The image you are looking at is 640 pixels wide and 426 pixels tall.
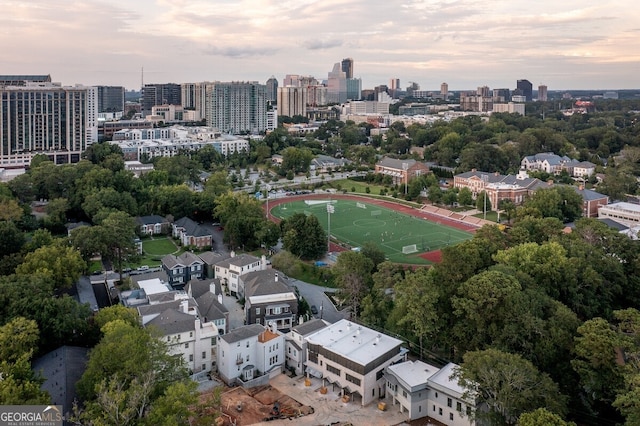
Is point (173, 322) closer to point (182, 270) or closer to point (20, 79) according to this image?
point (182, 270)

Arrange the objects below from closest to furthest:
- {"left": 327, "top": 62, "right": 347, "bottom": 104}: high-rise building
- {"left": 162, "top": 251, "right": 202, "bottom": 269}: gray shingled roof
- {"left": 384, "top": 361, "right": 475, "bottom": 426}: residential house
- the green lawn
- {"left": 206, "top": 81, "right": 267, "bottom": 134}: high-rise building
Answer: {"left": 384, "top": 361, "right": 475, "bottom": 426}: residential house → {"left": 162, "top": 251, "right": 202, "bottom": 269}: gray shingled roof → the green lawn → {"left": 206, "top": 81, "right": 267, "bottom": 134}: high-rise building → {"left": 327, "top": 62, "right": 347, "bottom": 104}: high-rise building

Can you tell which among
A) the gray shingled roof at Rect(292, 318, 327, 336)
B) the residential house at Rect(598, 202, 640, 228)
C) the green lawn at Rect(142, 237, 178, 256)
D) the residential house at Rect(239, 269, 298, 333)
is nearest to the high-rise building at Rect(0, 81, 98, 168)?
the green lawn at Rect(142, 237, 178, 256)

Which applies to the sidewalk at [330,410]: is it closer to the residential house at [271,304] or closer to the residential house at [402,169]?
the residential house at [271,304]

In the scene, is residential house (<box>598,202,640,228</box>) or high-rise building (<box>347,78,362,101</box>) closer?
residential house (<box>598,202,640,228</box>)

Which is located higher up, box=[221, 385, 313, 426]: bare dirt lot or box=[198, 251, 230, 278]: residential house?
box=[198, 251, 230, 278]: residential house

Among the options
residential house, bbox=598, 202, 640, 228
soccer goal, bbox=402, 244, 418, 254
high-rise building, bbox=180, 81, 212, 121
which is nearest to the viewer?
soccer goal, bbox=402, 244, 418, 254

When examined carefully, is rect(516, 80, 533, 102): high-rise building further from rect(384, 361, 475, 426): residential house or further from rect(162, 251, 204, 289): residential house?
rect(384, 361, 475, 426): residential house
